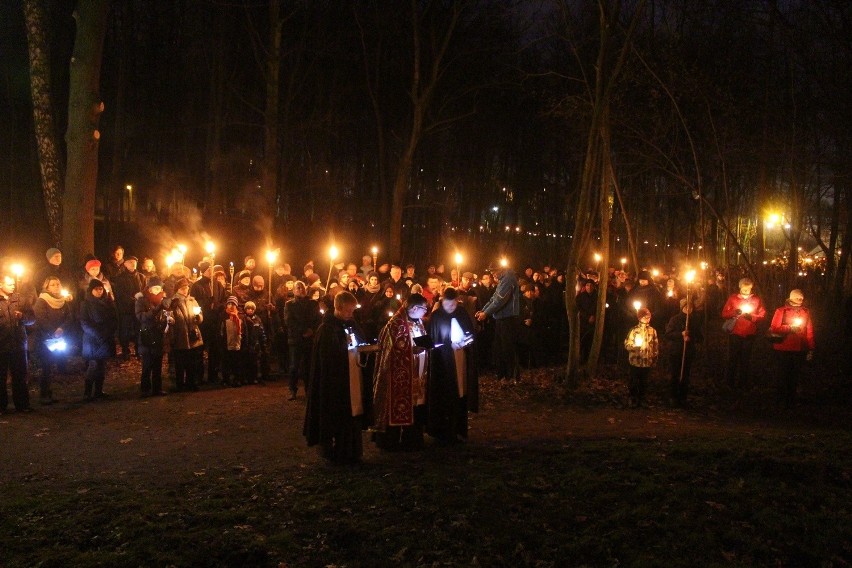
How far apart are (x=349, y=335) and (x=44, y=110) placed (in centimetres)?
1176

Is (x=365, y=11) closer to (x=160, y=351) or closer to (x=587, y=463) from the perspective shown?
(x=160, y=351)

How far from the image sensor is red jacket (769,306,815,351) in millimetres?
12164

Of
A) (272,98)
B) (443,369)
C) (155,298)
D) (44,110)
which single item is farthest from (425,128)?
(443,369)

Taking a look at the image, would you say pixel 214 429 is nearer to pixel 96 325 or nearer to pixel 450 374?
pixel 96 325

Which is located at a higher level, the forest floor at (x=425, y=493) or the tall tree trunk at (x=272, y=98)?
the tall tree trunk at (x=272, y=98)

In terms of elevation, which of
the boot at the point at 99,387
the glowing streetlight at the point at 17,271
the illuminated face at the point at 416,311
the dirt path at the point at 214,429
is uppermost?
the glowing streetlight at the point at 17,271

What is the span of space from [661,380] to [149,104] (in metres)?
27.0

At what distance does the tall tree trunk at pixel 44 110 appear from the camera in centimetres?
1583

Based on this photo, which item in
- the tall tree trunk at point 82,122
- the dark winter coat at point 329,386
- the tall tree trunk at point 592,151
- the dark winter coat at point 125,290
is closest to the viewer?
the dark winter coat at point 329,386

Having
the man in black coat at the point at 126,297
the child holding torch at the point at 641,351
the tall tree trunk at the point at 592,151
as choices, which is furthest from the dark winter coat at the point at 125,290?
the child holding torch at the point at 641,351

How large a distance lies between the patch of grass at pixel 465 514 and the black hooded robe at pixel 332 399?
0.33 m

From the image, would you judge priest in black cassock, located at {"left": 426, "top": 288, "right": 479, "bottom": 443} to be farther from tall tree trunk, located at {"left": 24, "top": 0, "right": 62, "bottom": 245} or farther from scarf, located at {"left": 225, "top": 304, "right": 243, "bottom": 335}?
tall tree trunk, located at {"left": 24, "top": 0, "right": 62, "bottom": 245}

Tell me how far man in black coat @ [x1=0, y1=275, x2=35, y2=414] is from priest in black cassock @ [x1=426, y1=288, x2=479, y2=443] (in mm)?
6033

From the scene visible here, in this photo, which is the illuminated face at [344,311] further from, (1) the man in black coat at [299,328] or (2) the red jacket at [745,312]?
(2) the red jacket at [745,312]
